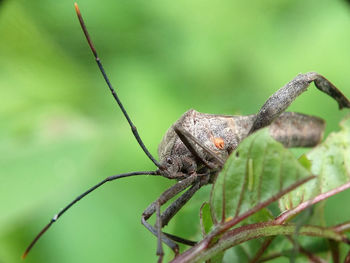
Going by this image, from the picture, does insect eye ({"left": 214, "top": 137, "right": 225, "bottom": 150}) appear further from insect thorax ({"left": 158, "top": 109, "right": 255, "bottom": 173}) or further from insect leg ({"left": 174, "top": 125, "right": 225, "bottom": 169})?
insect leg ({"left": 174, "top": 125, "right": 225, "bottom": 169})

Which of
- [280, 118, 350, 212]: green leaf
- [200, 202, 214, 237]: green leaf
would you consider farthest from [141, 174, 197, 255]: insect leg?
[280, 118, 350, 212]: green leaf

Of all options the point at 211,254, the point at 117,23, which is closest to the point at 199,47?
the point at 117,23

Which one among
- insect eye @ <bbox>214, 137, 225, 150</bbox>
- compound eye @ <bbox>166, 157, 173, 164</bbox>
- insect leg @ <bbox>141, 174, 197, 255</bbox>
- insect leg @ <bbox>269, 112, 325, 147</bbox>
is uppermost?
compound eye @ <bbox>166, 157, 173, 164</bbox>

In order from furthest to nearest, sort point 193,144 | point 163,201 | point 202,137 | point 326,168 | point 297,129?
point 297,129
point 202,137
point 193,144
point 163,201
point 326,168

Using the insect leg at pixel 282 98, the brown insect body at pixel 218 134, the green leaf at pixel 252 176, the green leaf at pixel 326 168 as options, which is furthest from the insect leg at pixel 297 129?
the green leaf at pixel 252 176

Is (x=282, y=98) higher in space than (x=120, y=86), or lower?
lower

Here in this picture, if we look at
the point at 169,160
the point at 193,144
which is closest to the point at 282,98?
the point at 193,144

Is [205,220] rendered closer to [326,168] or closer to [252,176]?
[252,176]
